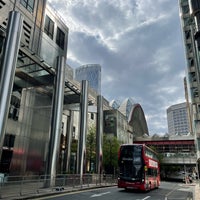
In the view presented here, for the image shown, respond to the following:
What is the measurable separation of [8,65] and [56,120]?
21.8 ft

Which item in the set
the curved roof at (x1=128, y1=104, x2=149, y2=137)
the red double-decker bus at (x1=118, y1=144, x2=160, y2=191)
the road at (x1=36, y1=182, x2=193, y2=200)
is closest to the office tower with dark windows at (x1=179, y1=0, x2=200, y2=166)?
the red double-decker bus at (x1=118, y1=144, x2=160, y2=191)

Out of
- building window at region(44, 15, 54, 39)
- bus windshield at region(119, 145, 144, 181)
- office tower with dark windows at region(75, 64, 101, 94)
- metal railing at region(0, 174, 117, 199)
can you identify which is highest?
office tower with dark windows at region(75, 64, 101, 94)

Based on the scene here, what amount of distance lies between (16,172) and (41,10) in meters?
17.6

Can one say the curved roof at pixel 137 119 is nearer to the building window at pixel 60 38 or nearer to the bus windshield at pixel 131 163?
the building window at pixel 60 38

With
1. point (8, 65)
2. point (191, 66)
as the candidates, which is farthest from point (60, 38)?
point (191, 66)

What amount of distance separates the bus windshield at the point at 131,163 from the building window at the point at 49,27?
633 inches

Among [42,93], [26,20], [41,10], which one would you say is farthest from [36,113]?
[41,10]

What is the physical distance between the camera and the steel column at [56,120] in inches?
711

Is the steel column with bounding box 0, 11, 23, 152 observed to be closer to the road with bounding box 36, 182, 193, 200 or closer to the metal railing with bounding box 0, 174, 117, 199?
the metal railing with bounding box 0, 174, 117, 199

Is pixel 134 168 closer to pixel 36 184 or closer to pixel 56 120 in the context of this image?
pixel 56 120

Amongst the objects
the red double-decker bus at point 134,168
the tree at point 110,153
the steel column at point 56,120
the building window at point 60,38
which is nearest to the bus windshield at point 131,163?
the red double-decker bus at point 134,168

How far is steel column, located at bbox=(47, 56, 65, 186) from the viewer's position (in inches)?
711

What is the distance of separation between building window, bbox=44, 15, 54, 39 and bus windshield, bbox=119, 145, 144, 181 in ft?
52.7

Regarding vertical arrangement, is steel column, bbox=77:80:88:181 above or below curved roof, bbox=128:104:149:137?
below
